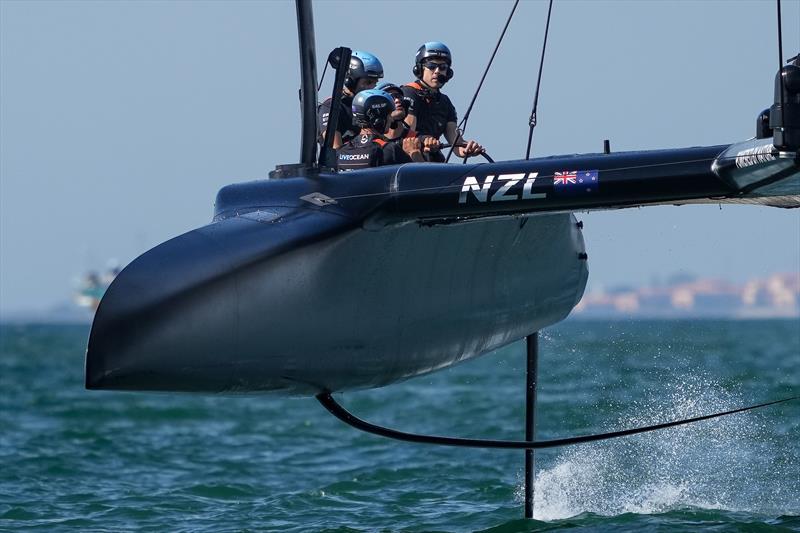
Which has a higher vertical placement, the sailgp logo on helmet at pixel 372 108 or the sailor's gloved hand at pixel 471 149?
the sailgp logo on helmet at pixel 372 108

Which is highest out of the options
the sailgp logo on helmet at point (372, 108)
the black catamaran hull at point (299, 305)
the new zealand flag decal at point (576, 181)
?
the sailgp logo on helmet at point (372, 108)

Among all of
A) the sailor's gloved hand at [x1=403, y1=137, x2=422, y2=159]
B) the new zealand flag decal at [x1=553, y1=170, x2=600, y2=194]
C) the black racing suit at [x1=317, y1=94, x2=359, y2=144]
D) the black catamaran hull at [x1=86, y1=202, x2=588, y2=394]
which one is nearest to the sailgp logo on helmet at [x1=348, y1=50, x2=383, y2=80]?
the black racing suit at [x1=317, y1=94, x2=359, y2=144]

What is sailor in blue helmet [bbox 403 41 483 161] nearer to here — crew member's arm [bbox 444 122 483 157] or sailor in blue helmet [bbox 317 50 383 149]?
crew member's arm [bbox 444 122 483 157]

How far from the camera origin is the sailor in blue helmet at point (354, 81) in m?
7.85

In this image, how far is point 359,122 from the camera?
7.36 meters

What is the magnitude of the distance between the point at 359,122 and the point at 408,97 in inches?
27.7

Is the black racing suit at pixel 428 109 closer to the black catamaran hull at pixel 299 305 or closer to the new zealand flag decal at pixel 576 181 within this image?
the black catamaran hull at pixel 299 305

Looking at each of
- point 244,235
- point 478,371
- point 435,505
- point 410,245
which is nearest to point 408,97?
point 410,245

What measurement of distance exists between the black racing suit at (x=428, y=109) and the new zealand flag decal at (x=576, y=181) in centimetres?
200

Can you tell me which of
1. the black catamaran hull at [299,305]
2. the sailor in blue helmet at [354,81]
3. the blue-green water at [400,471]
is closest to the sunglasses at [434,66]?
the sailor in blue helmet at [354,81]

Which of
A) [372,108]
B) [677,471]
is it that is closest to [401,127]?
[372,108]

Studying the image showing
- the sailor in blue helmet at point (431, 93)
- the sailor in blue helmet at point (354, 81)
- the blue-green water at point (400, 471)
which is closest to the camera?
the sailor in blue helmet at point (354, 81)

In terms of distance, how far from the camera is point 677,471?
30.8ft

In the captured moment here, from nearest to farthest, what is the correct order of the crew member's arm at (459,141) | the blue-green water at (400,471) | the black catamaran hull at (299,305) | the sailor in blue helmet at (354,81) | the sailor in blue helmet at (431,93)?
the black catamaran hull at (299,305)
the crew member's arm at (459,141)
the sailor in blue helmet at (354,81)
the sailor in blue helmet at (431,93)
the blue-green water at (400,471)
